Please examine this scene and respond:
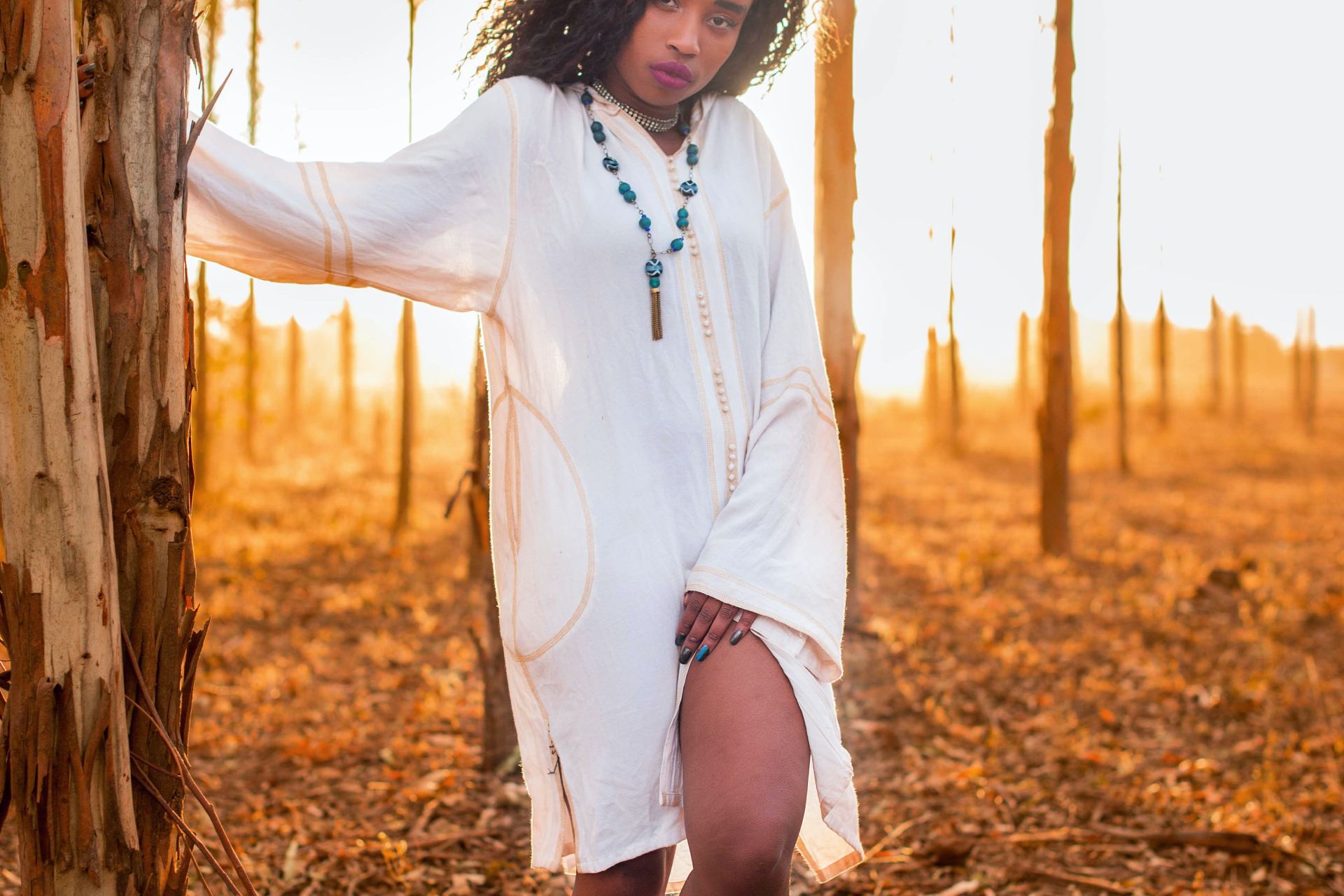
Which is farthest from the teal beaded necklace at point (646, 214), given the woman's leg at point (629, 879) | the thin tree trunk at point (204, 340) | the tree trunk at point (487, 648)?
the thin tree trunk at point (204, 340)

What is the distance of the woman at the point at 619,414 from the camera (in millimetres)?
1773

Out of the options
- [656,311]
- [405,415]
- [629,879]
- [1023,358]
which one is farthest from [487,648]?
[1023,358]

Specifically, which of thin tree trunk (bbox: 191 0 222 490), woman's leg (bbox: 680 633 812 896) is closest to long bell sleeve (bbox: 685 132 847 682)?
woman's leg (bbox: 680 633 812 896)

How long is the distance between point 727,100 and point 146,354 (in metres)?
1.19

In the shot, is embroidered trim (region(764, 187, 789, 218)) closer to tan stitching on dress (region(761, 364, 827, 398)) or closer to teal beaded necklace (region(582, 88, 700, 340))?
teal beaded necklace (region(582, 88, 700, 340))

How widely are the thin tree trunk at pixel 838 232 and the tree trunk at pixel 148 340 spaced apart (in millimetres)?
4336

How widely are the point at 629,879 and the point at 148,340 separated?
3.84ft

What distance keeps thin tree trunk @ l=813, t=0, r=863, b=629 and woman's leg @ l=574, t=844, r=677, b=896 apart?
3974 millimetres

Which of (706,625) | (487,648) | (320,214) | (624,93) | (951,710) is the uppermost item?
(624,93)

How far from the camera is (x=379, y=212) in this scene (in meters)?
1.79

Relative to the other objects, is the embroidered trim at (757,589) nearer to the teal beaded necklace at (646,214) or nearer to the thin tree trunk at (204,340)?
the teal beaded necklace at (646,214)

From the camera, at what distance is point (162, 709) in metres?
1.69

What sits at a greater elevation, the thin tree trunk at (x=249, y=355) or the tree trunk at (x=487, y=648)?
the thin tree trunk at (x=249, y=355)

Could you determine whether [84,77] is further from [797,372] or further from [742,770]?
[742,770]
